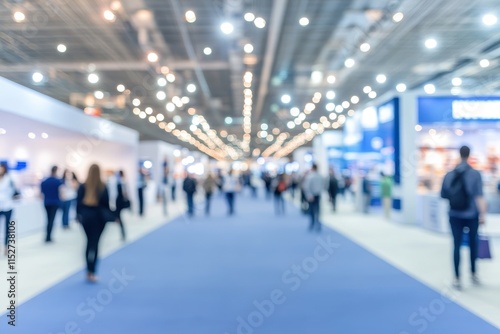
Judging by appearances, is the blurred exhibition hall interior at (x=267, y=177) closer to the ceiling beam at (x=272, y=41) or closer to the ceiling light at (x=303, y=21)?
the ceiling beam at (x=272, y=41)

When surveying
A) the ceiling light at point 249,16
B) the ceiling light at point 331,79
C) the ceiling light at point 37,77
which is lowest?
the ceiling light at point 331,79

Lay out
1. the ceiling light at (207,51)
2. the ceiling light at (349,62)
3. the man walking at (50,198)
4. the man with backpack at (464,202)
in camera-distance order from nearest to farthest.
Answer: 1. the man with backpack at (464,202)
2. the man walking at (50,198)
3. the ceiling light at (207,51)
4. the ceiling light at (349,62)

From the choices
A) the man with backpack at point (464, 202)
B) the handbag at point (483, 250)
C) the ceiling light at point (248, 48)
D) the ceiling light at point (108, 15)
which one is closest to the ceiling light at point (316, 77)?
the ceiling light at point (248, 48)

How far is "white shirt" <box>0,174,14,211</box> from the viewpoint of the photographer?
747cm

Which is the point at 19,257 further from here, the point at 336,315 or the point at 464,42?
the point at 464,42

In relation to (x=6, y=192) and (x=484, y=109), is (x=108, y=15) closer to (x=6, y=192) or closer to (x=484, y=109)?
(x=6, y=192)

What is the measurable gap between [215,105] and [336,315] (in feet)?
72.9

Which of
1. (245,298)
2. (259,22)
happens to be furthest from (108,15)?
(245,298)

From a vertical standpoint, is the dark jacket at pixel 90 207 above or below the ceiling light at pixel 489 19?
below

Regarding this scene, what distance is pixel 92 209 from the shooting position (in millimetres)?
5543

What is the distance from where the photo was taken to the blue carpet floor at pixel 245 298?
3.98 metres

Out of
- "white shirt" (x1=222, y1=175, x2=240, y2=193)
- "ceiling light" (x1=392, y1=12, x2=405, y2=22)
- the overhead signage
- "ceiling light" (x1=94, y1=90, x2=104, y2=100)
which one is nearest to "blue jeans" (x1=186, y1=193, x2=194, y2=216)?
"white shirt" (x1=222, y1=175, x2=240, y2=193)

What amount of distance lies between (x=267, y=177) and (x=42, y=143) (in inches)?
512

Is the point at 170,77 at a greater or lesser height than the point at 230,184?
greater
